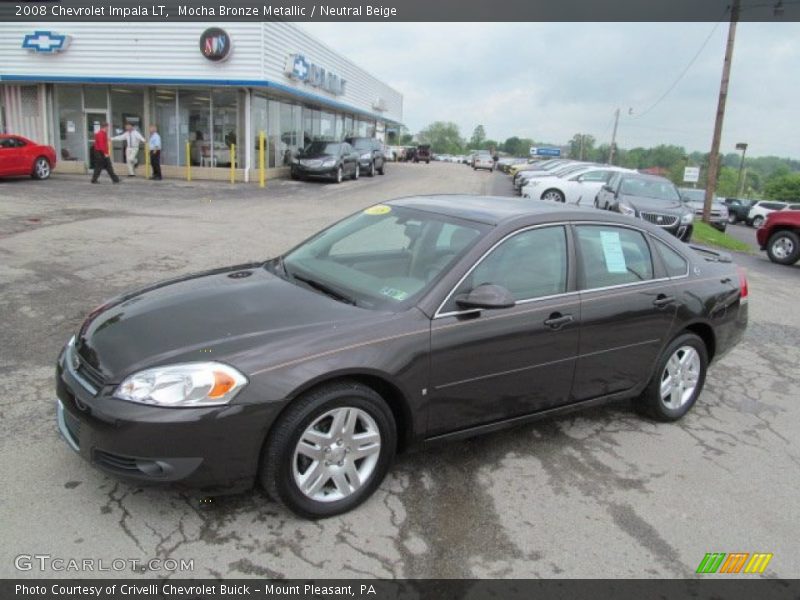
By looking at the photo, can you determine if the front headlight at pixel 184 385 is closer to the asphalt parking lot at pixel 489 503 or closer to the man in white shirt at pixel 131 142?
the asphalt parking lot at pixel 489 503

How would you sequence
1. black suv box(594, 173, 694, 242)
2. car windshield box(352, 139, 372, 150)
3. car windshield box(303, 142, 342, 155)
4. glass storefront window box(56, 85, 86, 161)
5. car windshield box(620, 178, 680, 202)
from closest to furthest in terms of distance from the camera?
1. black suv box(594, 173, 694, 242)
2. car windshield box(620, 178, 680, 202)
3. glass storefront window box(56, 85, 86, 161)
4. car windshield box(303, 142, 342, 155)
5. car windshield box(352, 139, 372, 150)

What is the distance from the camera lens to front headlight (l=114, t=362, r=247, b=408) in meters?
2.80

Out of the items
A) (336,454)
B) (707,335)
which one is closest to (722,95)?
(707,335)

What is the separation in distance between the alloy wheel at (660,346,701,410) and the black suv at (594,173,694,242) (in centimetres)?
875

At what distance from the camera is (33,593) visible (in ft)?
8.34

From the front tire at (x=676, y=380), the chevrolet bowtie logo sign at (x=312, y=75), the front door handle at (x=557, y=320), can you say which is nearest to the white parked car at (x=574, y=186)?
the chevrolet bowtie logo sign at (x=312, y=75)

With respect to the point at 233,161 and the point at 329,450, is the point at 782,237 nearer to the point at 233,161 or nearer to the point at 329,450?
the point at 329,450

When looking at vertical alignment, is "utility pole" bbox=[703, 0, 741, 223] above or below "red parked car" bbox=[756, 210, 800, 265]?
above

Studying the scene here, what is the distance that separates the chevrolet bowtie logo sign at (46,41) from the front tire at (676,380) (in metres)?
24.2

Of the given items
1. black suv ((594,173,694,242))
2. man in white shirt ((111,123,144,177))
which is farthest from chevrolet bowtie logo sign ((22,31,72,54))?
black suv ((594,173,694,242))

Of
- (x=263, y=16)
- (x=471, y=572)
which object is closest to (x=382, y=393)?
(x=471, y=572)

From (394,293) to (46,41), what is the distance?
24.1m

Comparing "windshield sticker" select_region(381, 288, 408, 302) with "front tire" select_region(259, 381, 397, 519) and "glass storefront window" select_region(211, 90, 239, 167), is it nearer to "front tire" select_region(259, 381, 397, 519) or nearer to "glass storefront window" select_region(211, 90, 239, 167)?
"front tire" select_region(259, 381, 397, 519)

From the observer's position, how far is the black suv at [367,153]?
29.0m
